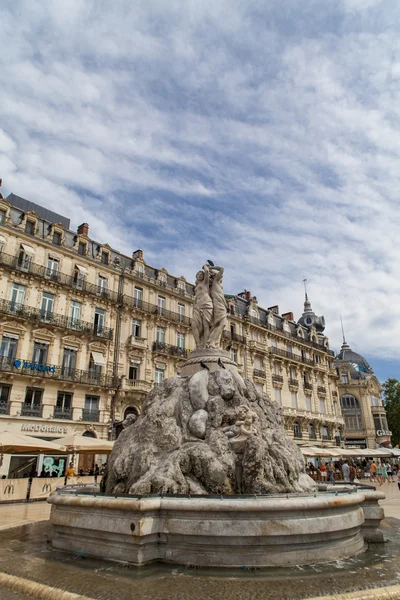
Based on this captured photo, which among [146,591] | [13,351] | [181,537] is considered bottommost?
[146,591]

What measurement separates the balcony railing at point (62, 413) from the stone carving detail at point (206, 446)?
18250mm

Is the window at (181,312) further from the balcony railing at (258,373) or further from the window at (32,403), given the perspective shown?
the window at (32,403)

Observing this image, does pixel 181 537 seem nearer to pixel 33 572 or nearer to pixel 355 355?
pixel 33 572

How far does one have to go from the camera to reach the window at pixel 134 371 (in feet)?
100

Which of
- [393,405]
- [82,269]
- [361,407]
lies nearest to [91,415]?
[82,269]

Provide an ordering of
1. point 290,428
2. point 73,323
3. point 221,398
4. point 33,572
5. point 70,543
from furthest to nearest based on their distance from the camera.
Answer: point 290,428, point 73,323, point 221,398, point 70,543, point 33,572

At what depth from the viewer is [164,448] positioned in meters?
7.86

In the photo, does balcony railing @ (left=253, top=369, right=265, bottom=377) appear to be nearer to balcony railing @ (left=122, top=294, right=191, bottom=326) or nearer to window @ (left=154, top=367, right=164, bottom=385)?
balcony railing @ (left=122, top=294, right=191, bottom=326)

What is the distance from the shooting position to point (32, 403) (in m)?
24.7

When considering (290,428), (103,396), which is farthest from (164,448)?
(290,428)

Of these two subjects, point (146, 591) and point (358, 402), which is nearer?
point (146, 591)

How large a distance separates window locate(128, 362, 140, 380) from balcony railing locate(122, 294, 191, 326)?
4.08 metres

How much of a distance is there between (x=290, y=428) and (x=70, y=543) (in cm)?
3761

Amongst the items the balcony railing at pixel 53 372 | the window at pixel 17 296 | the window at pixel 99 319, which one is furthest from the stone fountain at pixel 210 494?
the window at pixel 99 319
